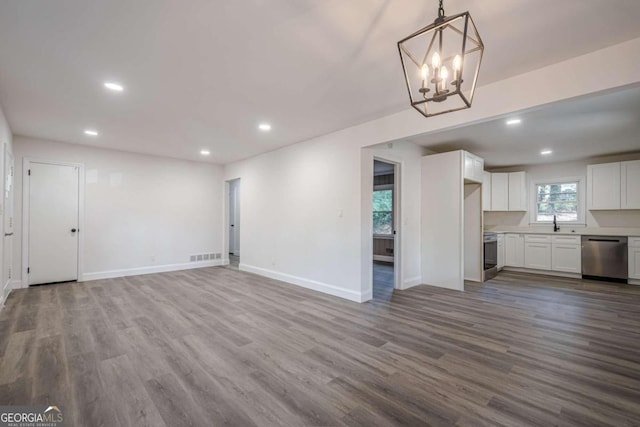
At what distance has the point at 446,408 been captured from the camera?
1897 millimetres

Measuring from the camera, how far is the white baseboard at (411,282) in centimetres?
500

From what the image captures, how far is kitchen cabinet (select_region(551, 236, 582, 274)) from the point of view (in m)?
5.84

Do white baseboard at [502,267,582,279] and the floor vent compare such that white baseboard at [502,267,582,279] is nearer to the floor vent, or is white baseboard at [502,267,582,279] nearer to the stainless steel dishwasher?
the stainless steel dishwasher

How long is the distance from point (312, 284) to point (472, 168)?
3.60 m

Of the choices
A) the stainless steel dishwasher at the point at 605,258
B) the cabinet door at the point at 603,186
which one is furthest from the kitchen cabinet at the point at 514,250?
the cabinet door at the point at 603,186

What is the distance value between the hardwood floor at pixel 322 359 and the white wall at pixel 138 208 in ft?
4.87

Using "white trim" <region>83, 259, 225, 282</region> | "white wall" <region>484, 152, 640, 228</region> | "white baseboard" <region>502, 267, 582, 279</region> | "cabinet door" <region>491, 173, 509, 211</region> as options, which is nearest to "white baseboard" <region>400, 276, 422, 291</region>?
"white baseboard" <region>502, 267, 582, 279</region>

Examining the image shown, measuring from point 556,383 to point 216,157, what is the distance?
6533 mm

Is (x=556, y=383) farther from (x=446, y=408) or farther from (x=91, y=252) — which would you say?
(x=91, y=252)

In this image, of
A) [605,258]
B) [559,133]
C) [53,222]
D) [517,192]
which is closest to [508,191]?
[517,192]

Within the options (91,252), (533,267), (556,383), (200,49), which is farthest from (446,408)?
(91,252)

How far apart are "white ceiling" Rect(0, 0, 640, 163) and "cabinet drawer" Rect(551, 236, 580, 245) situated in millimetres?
5049

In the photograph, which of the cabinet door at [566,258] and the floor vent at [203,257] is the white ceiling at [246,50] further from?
the cabinet door at [566,258]

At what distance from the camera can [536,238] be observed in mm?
6332
